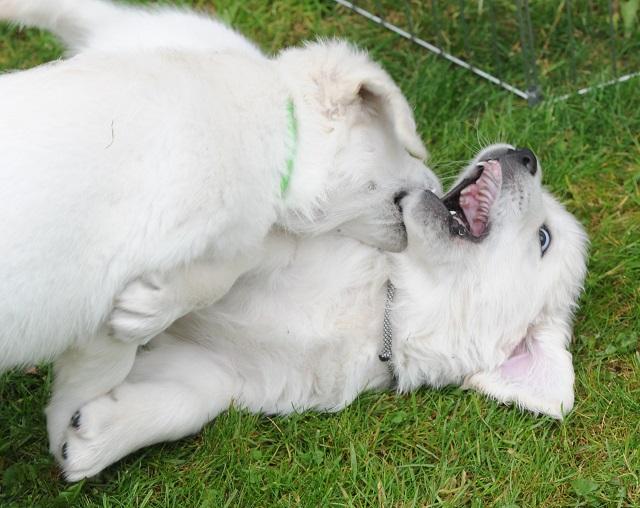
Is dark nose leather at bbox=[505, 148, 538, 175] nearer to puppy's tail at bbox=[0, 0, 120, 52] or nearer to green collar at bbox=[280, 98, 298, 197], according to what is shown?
green collar at bbox=[280, 98, 298, 197]

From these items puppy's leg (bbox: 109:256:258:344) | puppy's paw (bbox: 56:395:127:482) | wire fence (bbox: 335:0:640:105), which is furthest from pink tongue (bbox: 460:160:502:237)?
puppy's paw (bbox: 56:395:127:482)

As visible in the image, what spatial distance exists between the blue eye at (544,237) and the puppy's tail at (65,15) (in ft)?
6.42

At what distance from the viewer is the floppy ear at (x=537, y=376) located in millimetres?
3668

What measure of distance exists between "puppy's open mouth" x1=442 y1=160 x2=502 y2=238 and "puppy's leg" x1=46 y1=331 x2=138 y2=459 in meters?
1.36

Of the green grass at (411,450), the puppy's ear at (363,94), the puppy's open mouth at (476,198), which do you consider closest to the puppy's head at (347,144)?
the puppy's ear at (363,94)

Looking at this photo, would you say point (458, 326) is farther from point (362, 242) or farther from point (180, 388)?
point (180, 388)

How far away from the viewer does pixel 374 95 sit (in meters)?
3.54

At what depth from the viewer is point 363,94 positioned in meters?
3.57

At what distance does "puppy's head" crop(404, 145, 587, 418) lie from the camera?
3.76m

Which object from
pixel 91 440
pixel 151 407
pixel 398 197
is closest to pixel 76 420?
pixel 91 440

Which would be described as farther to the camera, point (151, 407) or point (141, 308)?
point (151, 407)

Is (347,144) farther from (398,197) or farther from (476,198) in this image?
(476,198)

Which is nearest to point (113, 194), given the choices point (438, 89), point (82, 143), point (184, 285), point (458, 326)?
point (82, 143)

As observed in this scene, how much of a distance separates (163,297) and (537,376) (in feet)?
4.88
